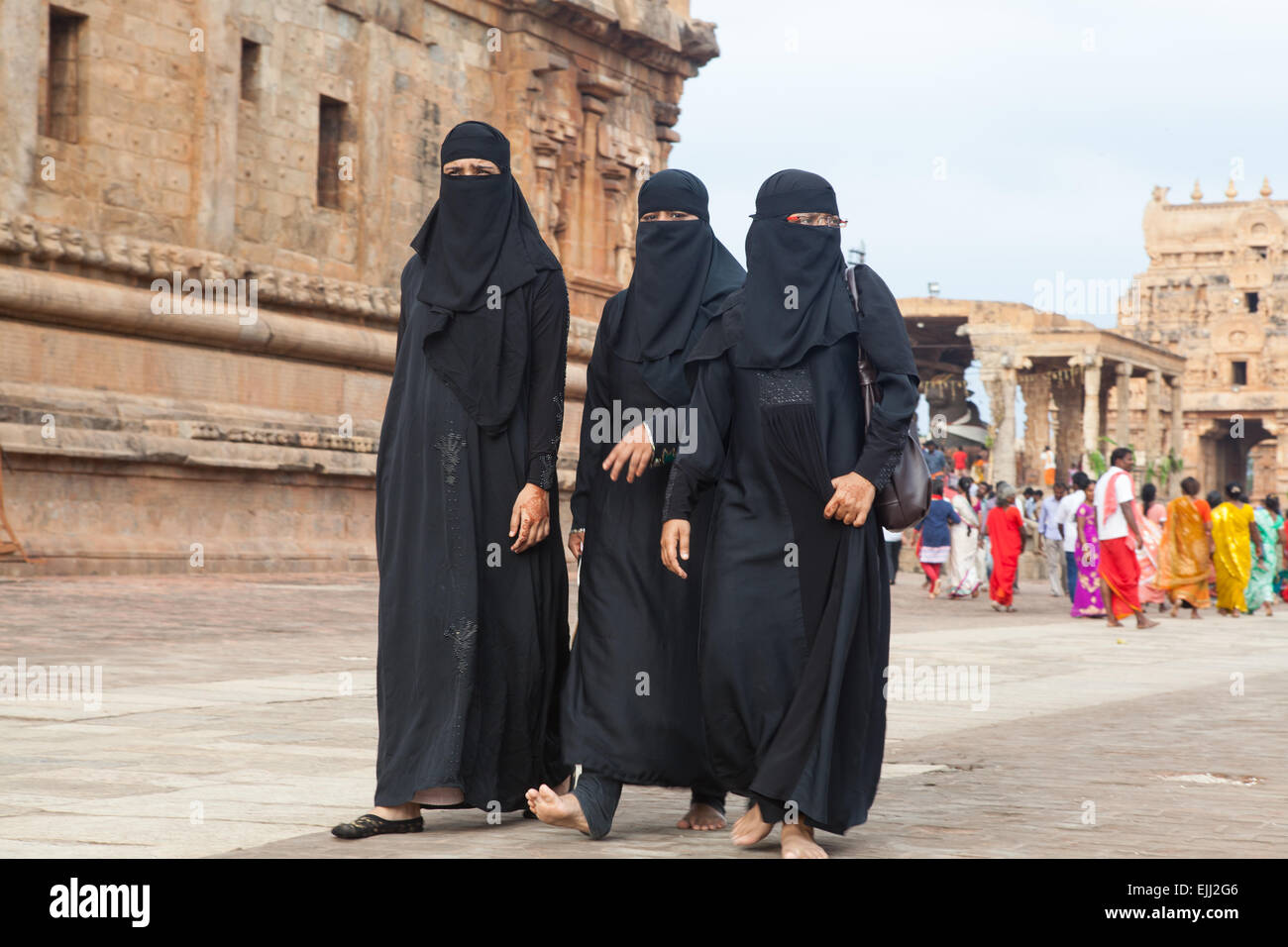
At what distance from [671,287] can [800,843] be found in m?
1.84

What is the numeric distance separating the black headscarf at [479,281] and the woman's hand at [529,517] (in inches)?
9.7

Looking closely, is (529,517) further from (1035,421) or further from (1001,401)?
(1035,421)

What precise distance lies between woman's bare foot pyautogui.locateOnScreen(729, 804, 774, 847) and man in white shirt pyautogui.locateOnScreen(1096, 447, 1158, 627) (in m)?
12.6

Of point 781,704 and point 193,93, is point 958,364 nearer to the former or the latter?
point 193,93

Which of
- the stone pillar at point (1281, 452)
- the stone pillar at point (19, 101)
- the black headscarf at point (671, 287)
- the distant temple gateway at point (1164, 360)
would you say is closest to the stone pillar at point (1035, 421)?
the distant temple gateway at point (1164, 360)

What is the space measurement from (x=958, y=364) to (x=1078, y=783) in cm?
6307

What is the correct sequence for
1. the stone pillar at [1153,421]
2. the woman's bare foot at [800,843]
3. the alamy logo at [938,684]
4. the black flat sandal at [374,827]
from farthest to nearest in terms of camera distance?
the stone pillar at [1153,421]
the alamy logo at [938,684]
the black flat sandal at [374,827]
the woman's bare foot at [800,843]

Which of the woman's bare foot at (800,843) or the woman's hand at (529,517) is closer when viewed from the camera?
the woman's bare foot at (800,843)

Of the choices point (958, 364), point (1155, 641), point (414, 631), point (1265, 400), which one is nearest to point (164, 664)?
point (414, 631)

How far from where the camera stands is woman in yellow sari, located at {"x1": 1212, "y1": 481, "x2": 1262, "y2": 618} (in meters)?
21.2

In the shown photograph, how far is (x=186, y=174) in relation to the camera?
1867 cm

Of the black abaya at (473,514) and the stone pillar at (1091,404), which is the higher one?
the stone pillar at (1091,404)

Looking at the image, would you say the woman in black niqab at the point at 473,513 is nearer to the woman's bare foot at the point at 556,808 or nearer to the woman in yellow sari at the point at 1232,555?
the woman's bare foot at the point at 556,808

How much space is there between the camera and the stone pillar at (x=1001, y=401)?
200ft
